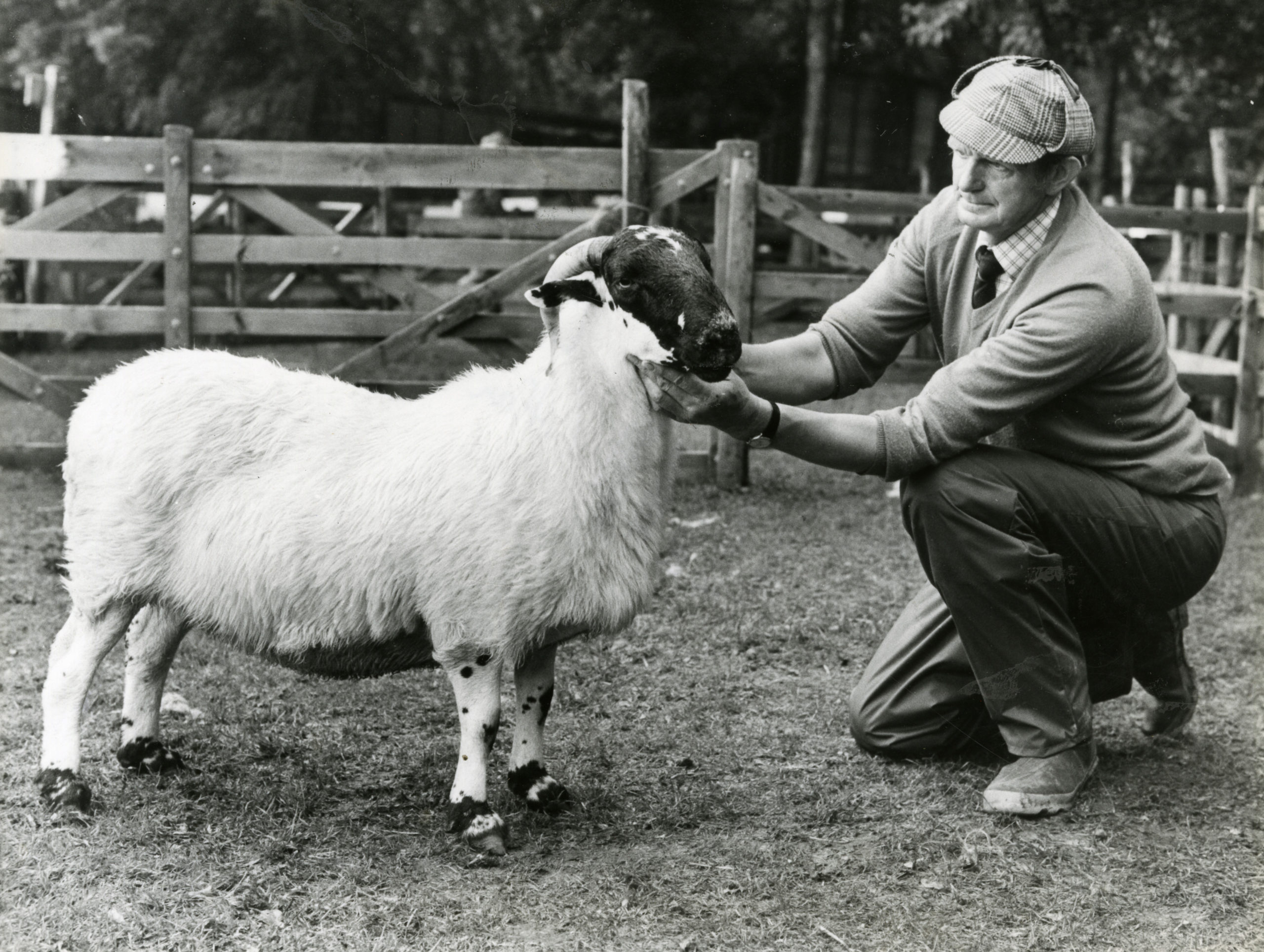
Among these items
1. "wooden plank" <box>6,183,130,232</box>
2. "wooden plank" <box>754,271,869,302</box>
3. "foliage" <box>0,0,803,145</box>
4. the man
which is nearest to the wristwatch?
the man

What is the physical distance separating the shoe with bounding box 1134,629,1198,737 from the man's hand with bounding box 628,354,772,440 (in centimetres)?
182

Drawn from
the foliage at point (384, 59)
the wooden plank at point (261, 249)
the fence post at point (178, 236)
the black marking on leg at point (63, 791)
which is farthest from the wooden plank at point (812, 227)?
the foliage at point (384, 59)

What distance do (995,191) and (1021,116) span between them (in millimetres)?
218

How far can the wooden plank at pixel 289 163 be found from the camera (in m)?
7.35

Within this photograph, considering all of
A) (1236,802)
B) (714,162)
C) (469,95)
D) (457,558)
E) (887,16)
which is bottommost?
(1236,802)

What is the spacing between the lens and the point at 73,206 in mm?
7695

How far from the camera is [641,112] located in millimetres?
7848

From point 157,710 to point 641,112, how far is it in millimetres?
5181

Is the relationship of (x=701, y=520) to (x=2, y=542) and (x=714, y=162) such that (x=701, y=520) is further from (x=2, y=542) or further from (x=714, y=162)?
(x=2, y=542)

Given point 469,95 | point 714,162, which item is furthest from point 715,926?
point 469,95

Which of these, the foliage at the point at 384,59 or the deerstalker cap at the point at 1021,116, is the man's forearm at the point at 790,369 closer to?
the deerstalker cap at the point at 1021,116

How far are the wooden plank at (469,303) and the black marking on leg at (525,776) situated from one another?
4316 millimetres

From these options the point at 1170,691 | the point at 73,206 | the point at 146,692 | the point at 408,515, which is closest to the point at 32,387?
the point at 73,206

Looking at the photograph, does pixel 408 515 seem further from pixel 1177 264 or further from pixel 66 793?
pixel 1177 264
